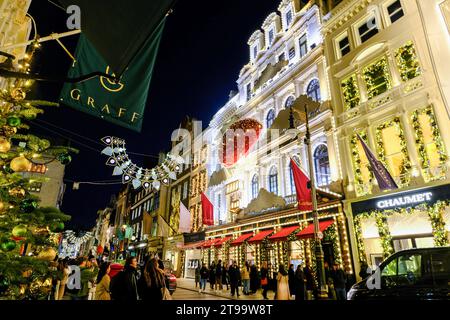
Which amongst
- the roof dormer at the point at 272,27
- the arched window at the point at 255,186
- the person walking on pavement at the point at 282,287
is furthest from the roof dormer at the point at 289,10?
the person walking on pavement at the point at 282,287

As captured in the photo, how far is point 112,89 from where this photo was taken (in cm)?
489

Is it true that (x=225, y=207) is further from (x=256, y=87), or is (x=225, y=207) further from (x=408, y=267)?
(x=408, y=267)

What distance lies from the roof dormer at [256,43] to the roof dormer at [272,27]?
42.1 inches

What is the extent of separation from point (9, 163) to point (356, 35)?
19.2 meters

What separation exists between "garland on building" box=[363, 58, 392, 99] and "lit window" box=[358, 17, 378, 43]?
2.12 m

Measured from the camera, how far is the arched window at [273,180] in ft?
68.0

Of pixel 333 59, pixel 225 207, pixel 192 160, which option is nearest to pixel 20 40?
pixel 333 59

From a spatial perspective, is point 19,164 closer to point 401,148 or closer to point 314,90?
point 401,148

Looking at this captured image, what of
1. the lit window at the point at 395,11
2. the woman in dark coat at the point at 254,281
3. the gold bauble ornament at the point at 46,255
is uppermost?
the lit window at the point at 395,11

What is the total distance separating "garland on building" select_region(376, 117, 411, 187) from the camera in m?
13.0

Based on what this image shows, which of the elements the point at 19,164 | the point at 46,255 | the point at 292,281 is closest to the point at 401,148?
the point at 292,281

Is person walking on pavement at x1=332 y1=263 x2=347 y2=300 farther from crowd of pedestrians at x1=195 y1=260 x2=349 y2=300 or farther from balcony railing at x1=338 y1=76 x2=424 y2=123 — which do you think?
balcony railing at x1=338 y1=76 x2=424 y2=123

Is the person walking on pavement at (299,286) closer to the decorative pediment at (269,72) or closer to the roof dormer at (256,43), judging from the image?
the decorative pediment at (269,72)

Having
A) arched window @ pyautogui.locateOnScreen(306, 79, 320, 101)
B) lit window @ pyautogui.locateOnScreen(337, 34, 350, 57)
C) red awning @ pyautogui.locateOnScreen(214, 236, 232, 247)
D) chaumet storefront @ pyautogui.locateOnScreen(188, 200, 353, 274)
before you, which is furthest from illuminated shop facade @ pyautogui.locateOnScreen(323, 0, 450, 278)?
red awning @ pyautogui.locateOnScreen(214, 236, 232, 247)
